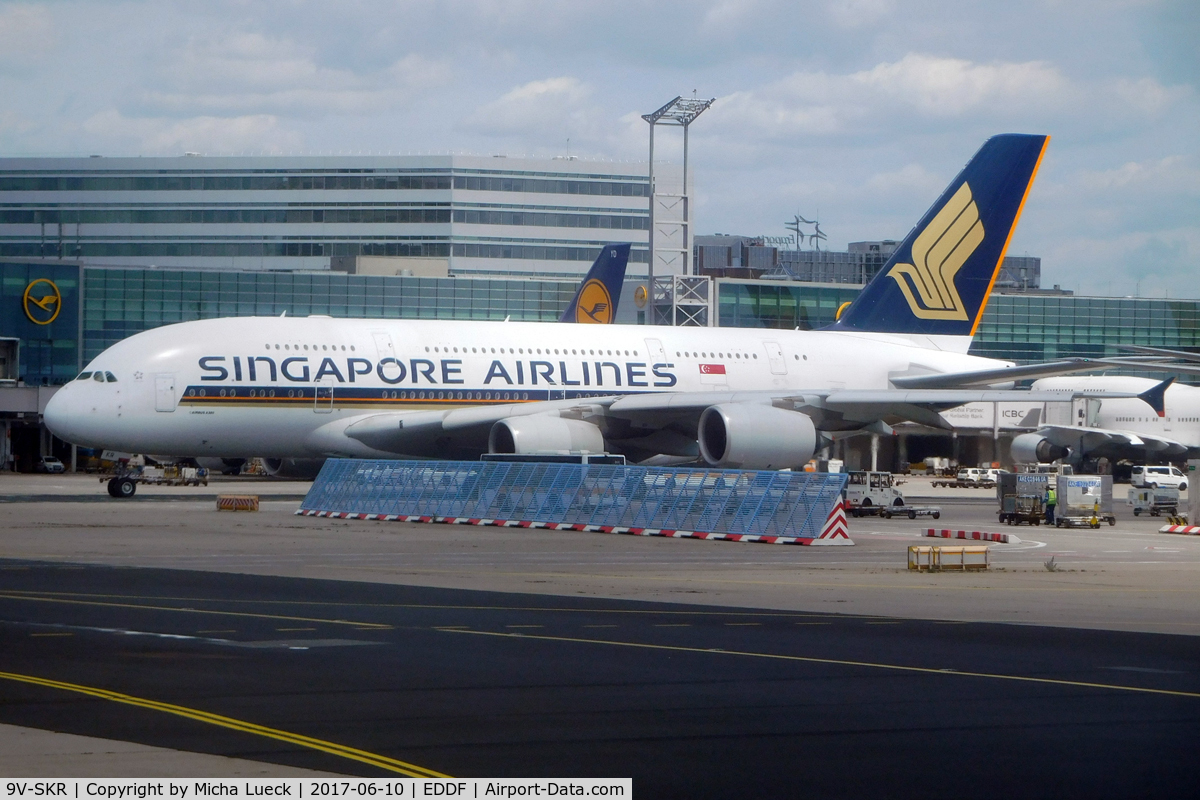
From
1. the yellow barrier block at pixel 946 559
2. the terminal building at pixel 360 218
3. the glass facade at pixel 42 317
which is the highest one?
the terminal building at pixel 360 218

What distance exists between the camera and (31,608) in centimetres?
1767

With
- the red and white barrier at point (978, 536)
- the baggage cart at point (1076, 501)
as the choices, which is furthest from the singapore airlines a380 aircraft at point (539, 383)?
the red and white barrier at point (978, 536)

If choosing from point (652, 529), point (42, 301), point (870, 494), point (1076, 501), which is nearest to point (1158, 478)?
point (870, 494)

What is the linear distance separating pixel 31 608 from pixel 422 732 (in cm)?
938

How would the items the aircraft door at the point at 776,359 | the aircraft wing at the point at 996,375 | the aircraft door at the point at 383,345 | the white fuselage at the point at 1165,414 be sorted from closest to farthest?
1. the aircraft wing at the point at 996,375
2. the aircraft door at the point at 383,345
3. the aircraft door at the point at 776,359
4. the white fuselage at the point at 1165,414

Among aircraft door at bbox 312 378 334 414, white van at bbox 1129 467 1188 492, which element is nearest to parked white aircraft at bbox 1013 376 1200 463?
white van at bbox 1129 467 1188 492

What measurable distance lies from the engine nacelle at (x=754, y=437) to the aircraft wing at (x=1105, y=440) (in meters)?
44.6

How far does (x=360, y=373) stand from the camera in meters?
43.0

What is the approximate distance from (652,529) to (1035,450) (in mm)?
50675

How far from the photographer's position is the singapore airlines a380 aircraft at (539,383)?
40.7 meters

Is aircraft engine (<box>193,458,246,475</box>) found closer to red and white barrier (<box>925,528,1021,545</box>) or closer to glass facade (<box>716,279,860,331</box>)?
red and white barrier (<box>925,528,1021,545</box>)

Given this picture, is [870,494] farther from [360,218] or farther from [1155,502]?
[360,218]

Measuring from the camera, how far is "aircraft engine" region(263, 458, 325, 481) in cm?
4619

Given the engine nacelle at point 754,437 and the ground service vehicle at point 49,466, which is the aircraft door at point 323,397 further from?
the ground service vehicle at point 49,466
